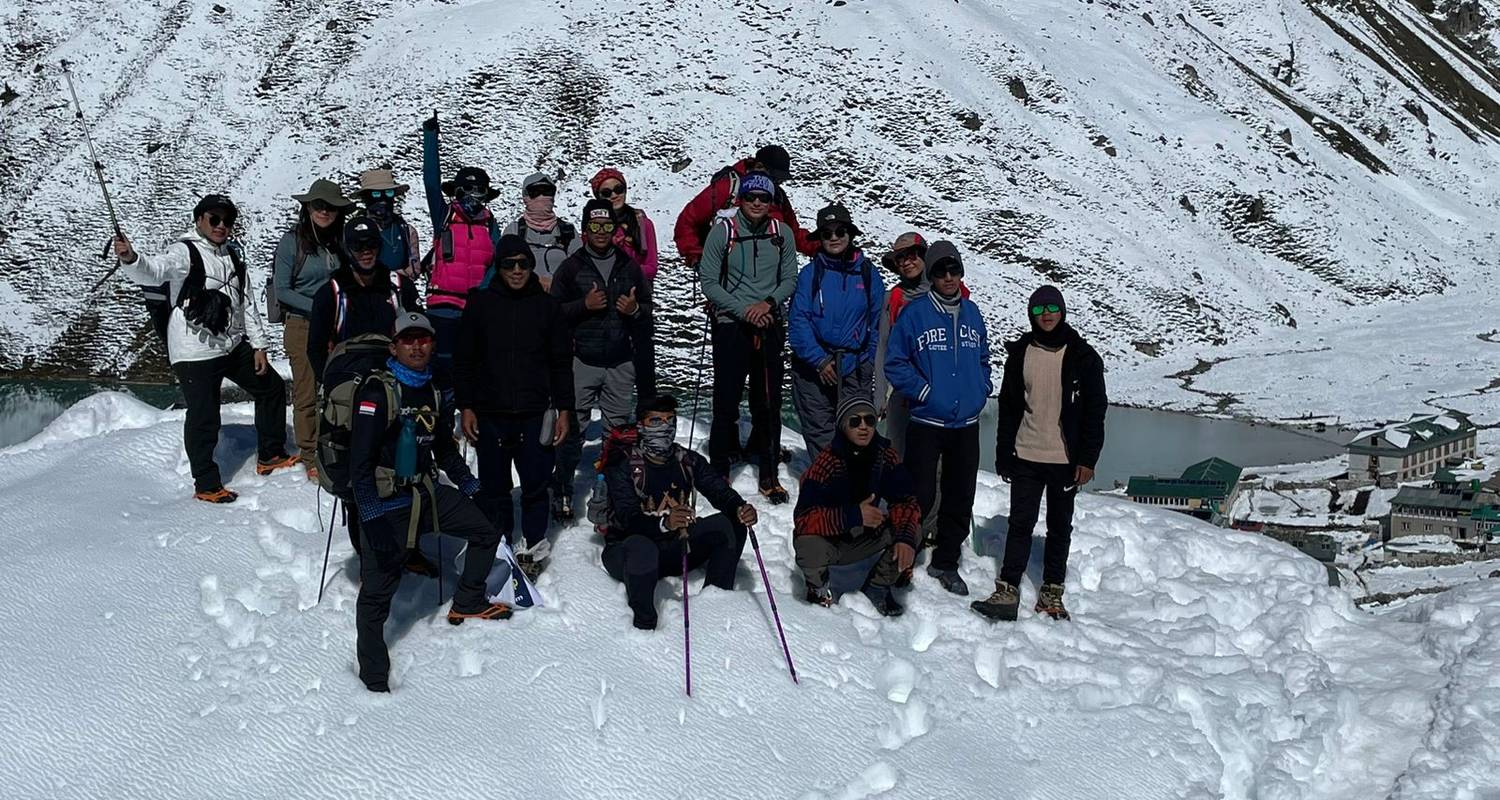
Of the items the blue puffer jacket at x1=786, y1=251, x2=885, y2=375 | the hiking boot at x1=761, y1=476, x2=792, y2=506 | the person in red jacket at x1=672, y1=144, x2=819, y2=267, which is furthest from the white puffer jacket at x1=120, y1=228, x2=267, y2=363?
the hiking boot at x1=761, y1=476, x2=792, y2=506

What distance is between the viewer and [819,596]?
941 cm

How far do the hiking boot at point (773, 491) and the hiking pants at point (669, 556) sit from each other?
1.94m

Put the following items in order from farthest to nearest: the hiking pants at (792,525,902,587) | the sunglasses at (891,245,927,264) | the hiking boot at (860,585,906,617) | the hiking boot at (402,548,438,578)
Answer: the sunglasses at (891,245,927,264) < the hiking boot at (860,585,906,617) < the hiking boot at (402,548,438,578) < the hiking pants at (792,525,902,587)

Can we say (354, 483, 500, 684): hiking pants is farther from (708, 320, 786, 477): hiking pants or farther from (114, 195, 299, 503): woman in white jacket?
(114, 195, 299, 503): woman in white jacket

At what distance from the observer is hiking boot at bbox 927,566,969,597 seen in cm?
1017

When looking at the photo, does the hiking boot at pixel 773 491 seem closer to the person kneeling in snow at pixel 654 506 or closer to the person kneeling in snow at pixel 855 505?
the person kneeling in snow at pixel 855 505

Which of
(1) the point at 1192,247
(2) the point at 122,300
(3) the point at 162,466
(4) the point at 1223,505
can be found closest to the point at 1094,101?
(1) the point at 1192,247

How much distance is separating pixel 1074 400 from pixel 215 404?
7.69 metres

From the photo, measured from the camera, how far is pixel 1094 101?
7225 cm

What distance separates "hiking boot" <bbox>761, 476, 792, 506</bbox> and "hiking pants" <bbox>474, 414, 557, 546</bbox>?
2739 mm

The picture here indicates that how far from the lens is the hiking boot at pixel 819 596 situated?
9.40 m

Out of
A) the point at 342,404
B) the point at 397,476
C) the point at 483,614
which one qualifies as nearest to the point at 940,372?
the point at 483,614

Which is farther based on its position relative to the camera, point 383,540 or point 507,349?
point 507,349

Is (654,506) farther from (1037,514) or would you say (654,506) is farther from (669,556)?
(1037,514)
